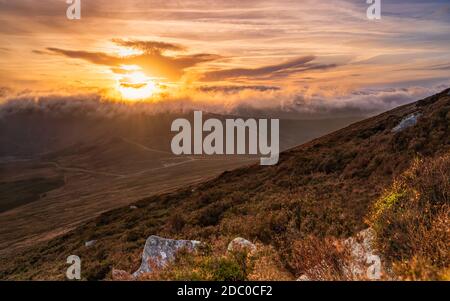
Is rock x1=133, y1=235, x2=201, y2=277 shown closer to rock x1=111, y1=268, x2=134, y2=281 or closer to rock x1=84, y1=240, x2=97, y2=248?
rock x1=111, y1=268, x2=134, y2=281

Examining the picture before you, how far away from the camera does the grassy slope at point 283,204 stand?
14.7 metres

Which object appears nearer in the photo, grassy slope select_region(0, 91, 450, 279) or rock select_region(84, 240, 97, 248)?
grassy slope select_region(0, 91, 450, 279)

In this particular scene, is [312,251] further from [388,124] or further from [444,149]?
[388,124]

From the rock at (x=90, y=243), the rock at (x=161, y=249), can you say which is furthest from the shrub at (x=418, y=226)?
the rock at (x=90, y=243)

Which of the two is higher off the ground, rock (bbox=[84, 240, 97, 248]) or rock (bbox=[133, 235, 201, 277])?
rock (bbox=[133, 235, 201, 277])

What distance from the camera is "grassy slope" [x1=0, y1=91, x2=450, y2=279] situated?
14.7 m

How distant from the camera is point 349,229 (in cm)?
1258

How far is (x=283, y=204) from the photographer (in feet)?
61.1

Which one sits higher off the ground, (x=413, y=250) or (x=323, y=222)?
(x=413, y=250)

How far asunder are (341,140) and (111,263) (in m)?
29.1

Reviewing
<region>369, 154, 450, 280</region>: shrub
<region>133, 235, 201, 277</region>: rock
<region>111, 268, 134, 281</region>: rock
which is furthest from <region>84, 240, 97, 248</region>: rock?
<region>369, 154, 450, 280</region>: shrub

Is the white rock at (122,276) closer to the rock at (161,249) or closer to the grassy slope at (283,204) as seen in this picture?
the rock at (161,249)

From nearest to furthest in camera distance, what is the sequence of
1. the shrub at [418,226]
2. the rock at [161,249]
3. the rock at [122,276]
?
the shrub at [418,226]
the rock at [122,276]
the rock at [161,249]
